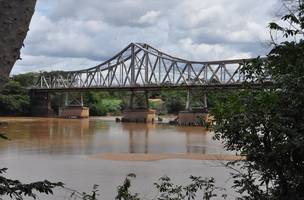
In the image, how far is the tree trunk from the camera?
2301 millimetres

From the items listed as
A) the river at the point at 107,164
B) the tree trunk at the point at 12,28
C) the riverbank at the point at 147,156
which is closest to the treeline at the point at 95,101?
the river at the point at 107,164

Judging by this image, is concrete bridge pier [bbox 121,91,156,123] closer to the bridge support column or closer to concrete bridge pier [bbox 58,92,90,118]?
concrete bridge pier [bbox 58,92,90,118]

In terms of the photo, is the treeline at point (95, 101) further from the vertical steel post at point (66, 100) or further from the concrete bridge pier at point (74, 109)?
the concrete bridge pier at point (74, 109)

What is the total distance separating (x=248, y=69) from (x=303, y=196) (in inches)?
61.1

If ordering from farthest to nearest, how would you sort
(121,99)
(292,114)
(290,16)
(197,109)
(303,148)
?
(121,99) → (197,109) → (290,16) → (292,114) → (303,148)

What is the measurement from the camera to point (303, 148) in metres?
3.95

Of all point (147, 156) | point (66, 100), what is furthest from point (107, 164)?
point (66, 100)

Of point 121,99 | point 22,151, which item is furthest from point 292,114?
point 121,99

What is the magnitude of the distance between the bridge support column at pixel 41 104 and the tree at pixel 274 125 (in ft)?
377

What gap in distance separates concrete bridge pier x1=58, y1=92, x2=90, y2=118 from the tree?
111030 millimetres

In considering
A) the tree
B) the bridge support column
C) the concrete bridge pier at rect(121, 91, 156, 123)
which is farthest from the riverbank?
the bridge support column

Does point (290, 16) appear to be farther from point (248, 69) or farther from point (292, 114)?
point (292, 114)

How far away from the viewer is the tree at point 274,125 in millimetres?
4160

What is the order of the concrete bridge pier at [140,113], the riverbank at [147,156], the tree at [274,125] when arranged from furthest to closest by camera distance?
the concrete bridge pier at [140,113] < the riverbank at [147,156] < the tree at [274,125]
